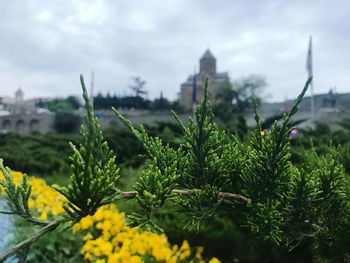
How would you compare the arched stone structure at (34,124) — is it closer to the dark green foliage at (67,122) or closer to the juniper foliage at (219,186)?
the dark green foliage at (67,122)

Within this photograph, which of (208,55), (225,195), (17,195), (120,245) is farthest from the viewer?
(208,55)

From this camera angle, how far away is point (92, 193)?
753mm

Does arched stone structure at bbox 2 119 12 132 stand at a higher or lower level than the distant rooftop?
lower

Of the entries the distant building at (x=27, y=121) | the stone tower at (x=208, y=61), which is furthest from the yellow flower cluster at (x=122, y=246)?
the stone tower at (x=208, y=61)

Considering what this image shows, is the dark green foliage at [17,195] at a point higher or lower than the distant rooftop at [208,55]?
lower

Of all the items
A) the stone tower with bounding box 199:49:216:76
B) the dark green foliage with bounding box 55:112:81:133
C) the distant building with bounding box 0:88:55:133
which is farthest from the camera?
the stone tower with bounding box 199:49:216:76

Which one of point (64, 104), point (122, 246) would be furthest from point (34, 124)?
point (122, 246)

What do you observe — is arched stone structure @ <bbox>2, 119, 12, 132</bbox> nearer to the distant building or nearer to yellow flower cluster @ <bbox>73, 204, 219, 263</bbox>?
the distant building

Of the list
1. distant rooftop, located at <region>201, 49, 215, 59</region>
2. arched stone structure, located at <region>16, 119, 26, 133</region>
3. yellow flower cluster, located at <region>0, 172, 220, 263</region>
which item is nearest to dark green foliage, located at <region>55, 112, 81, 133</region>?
arched stone structure, located at <region>16, 119, 26, 133</region>

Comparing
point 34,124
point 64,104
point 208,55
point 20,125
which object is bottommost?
point 20,125

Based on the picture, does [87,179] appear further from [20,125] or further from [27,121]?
[20,125]

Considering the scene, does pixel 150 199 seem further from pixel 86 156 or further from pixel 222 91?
pixel 222 91

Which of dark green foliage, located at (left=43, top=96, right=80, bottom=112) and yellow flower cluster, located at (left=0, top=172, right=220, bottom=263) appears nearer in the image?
yellow flower cluster, located at (left=0, top=172, right=220, bottom=263)

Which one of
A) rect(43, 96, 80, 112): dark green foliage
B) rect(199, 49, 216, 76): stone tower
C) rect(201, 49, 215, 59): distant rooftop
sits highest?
rect(201, 49, 215, 59): distant rooftop
